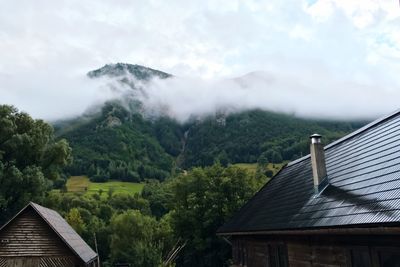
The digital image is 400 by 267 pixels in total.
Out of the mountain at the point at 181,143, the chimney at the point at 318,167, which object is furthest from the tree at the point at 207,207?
the mountain at the point at 181,143

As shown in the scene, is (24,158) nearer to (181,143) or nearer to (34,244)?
(34,244)

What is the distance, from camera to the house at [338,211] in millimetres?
8312

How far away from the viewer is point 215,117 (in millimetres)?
170500

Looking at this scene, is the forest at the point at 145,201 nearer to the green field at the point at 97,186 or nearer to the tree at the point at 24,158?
the tree at the point at 24,158

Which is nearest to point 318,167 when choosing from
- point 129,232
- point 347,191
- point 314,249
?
point 347,191

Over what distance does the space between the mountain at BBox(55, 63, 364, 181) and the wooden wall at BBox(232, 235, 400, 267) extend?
87.3 meters

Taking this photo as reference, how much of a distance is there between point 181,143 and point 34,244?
153097 mm

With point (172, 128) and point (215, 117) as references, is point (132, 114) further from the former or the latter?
point (215, 117)

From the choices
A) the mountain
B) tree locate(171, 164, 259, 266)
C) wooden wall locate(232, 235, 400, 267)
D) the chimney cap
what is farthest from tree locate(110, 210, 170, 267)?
the mountain

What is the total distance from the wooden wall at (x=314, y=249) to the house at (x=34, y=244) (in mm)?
10702

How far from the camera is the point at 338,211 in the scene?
10.1 meters

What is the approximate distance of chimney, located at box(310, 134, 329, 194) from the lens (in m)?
13.7

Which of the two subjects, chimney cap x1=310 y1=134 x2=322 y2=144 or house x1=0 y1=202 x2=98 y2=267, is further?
house x1=0 y1=202 x2=98 y2=267

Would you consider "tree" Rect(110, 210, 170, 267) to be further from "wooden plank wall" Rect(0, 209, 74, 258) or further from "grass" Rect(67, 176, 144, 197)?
"grass" Rect(67, 176, 144, 197)
